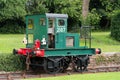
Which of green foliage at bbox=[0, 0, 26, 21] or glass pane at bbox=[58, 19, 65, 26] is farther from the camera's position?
green foliage at bbox=[0, 0, 26, 21]

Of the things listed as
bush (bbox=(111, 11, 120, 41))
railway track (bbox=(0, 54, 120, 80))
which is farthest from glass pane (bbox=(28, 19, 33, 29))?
bush (bbox=(111, 11, 120, 41))

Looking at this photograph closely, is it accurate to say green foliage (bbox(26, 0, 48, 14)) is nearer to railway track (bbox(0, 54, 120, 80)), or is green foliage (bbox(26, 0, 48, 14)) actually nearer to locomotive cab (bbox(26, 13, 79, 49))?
railway track (bbox(0, 54, 120, 80))

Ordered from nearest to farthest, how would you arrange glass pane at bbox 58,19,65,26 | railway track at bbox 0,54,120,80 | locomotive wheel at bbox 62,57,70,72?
railway track at bbox 0,54,120,80 → locomotive wheel at bbox 62,57,70,72 → glass pane at bbox 58,19,65,26

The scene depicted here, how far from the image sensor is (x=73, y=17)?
48.9 metres

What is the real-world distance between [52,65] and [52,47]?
107 cm

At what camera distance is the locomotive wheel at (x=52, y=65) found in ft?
67.2

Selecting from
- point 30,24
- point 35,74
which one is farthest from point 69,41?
point 35,74

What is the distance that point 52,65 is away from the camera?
812 inches

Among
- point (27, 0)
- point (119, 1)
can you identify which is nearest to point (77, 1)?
point (27, 0)

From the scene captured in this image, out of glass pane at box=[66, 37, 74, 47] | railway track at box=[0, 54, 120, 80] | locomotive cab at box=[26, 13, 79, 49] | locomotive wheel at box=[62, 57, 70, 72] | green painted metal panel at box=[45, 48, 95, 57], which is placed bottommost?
railway track at box=[0, 54, 120, 80]

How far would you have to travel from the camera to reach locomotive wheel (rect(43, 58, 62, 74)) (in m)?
20.5

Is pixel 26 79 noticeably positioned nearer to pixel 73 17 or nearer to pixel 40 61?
pixel 40 61

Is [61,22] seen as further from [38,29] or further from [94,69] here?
[94,69]

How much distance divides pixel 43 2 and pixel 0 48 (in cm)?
2505
